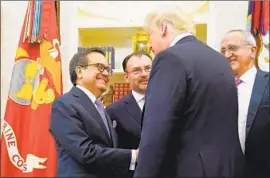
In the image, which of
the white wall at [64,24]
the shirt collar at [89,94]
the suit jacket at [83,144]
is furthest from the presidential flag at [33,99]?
the suit jacket at [83,144]

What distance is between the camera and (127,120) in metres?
2.47

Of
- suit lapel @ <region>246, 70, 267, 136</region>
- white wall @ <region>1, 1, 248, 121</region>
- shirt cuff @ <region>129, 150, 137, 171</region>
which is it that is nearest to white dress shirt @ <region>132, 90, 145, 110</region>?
shirt cuff @ <region>129, 150, 137, 171</region>

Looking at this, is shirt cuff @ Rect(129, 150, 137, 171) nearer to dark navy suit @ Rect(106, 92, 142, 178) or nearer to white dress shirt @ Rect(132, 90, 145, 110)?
dark navy suit @ Rect(106, 92, 142, 178)

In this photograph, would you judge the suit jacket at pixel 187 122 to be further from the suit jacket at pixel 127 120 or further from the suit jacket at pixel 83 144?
the suit jacket at pixel 127 120

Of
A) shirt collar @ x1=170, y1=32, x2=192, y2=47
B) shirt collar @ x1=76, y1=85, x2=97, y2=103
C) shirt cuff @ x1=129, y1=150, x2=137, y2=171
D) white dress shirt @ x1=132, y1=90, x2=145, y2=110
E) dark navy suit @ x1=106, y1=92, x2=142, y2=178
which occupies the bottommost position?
shirt cuff @ x1=129, y1=150, x2=137, y2=171

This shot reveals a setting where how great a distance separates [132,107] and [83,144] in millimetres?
617

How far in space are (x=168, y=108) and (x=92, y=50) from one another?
37.0 inches

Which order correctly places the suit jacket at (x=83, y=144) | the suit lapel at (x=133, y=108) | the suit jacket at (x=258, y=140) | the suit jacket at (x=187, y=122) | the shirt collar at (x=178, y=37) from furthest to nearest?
the suit lapel at (x=133, y=108), the suit jacket at (x=258, y=140), the suit jacket at (x=83, y=144), the shirt collar at (x=178, y=37), the suit jacket at (x=187, y=122)

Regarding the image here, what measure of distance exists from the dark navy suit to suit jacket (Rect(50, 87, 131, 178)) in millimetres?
280

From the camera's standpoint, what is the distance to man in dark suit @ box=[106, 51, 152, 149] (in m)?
2.40

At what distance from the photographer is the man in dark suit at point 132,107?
240cm

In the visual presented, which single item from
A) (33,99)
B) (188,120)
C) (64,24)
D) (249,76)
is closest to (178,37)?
(188,120)

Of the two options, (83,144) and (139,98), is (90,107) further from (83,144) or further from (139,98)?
(139,98)

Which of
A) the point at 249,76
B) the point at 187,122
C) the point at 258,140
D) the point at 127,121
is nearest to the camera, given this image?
the point at 187,122
